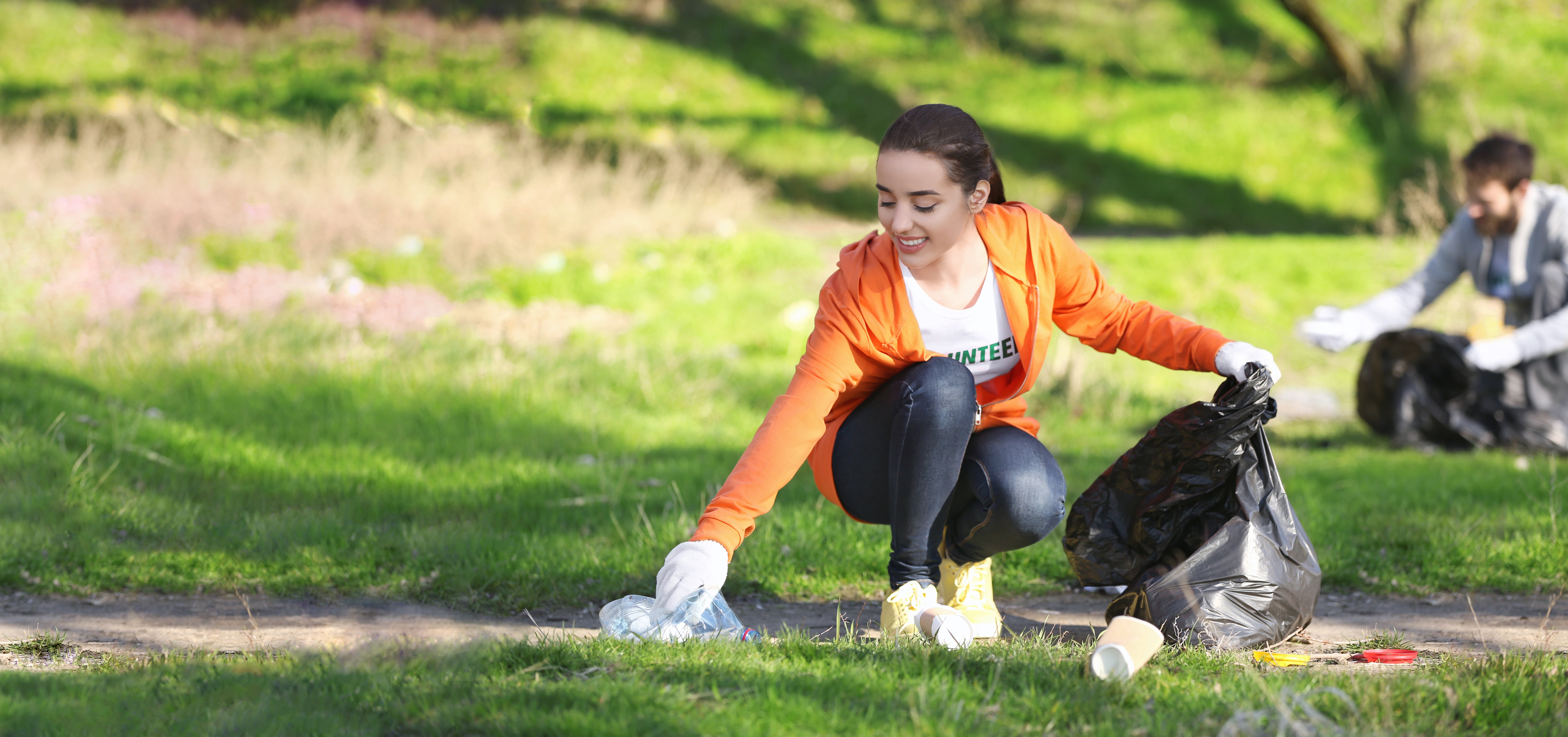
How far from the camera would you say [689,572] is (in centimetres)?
260

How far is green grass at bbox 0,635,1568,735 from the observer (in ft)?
7.28

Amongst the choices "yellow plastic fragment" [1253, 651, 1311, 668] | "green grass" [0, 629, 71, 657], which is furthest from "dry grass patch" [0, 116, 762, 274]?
"yellow plastic fragment" [1253, 651, 1311, 668]

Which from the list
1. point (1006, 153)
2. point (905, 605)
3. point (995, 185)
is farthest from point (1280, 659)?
point (1006, 153)

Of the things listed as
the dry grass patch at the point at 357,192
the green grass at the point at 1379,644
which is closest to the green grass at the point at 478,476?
the green grass at the point at 1379,644

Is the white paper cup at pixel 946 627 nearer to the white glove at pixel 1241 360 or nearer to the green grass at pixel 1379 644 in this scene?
the white glove at pixel 1241 360

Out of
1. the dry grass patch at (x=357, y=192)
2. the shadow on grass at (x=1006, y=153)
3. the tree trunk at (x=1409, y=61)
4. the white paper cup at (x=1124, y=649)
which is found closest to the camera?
the white paper cup at (x=1124, y=649)

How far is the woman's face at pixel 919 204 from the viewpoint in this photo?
2.76 meters

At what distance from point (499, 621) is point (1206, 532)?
6.85ft

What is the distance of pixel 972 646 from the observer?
111 inches

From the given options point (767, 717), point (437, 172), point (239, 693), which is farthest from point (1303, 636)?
point (437, 172)

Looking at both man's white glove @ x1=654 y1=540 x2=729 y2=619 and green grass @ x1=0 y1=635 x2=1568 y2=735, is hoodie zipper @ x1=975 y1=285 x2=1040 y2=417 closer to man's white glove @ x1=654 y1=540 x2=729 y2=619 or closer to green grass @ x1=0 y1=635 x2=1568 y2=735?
green grass @ x1=0 y1=635 x2=1568 y2=735

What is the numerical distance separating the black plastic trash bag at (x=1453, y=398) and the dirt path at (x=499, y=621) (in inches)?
Answer: 83.2

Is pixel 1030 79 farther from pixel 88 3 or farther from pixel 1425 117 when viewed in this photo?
pixel 88 3

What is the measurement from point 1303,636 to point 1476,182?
3.21m
